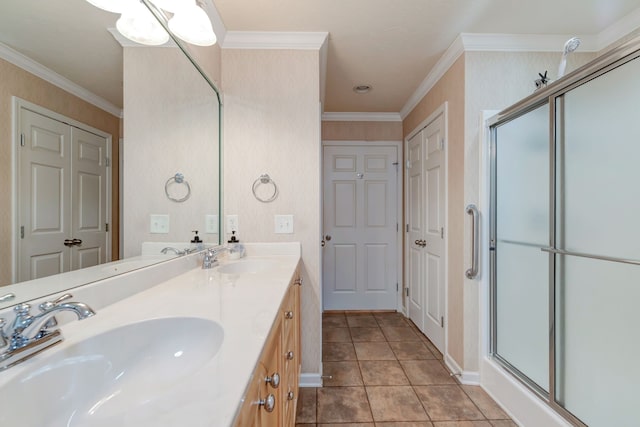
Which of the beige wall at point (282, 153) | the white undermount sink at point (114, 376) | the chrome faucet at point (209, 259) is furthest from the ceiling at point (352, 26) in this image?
the chrome faucet at point (209, 259)

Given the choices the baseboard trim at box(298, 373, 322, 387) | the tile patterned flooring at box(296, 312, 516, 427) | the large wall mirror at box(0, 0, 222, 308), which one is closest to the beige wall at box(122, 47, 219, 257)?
the large wall mirror at box(0, 0, 222, 308)

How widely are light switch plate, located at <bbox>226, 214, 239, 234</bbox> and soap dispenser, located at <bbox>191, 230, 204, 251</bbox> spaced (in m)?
0.24

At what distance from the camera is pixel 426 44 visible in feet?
6.29

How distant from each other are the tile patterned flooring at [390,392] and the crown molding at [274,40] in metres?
2.31

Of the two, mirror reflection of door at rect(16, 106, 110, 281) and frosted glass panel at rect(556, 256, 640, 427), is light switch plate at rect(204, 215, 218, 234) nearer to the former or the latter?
mirror reflection of door at rect(16, 106, 110, 281)

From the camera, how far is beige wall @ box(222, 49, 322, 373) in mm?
1811

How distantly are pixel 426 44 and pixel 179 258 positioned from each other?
7.02ft

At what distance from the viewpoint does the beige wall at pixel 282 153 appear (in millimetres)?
1811

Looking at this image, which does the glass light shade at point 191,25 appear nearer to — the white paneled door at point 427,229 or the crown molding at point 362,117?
the white paneled door at point 427,229

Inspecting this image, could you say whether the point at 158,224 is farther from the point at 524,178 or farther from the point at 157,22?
the point at 524,178

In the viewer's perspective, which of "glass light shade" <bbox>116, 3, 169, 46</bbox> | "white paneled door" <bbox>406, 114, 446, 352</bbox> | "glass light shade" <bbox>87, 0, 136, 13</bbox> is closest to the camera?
"glass light shade" <bbox>87, 0, 136, 13</bbox>

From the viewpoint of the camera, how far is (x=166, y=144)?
48.7 inches

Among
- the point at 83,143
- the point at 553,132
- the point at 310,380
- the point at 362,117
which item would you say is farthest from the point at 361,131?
the point at 83,143

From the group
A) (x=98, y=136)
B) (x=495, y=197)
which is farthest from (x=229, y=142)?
(x=495, y=197)
